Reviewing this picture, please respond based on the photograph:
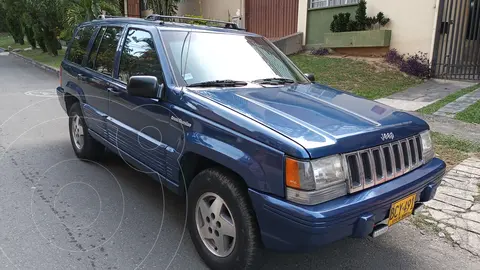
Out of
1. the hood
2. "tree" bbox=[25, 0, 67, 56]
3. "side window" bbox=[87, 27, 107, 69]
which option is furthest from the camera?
"tree" bbox=[25, 0, 67, 56]

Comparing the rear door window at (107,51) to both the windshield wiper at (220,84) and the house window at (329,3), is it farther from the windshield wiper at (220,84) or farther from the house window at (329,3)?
the house window at (329,3)

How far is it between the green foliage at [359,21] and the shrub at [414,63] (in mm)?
1083

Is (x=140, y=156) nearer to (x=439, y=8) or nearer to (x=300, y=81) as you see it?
(x=300, y=81)

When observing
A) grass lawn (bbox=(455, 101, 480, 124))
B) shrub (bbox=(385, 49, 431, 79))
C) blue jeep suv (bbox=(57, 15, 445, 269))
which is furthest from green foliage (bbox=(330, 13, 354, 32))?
blue jeep suv (bbox=(57, 15, 445, 269))

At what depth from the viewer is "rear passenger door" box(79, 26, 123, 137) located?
13.2ft

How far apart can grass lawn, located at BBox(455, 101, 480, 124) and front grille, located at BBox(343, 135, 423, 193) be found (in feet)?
13.9

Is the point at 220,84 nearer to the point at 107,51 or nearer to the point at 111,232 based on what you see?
the point at 111,232

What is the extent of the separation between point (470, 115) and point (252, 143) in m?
5.69

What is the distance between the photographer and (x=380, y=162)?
249 cm

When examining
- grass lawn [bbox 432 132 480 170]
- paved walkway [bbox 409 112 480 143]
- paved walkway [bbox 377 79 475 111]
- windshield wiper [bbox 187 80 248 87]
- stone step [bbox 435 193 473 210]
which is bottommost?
stone step [bbox 435 193 473 210]

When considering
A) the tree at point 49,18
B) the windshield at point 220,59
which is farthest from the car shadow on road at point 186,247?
the tree at point 49,18

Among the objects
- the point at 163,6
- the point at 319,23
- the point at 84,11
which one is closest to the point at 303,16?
the point at 319,23

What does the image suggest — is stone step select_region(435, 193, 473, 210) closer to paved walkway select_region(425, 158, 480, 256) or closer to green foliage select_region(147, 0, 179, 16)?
paved walkway select_region(425, 158, 480, 256)

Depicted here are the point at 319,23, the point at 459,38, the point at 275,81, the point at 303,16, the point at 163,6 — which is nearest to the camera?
the point at 275,81
